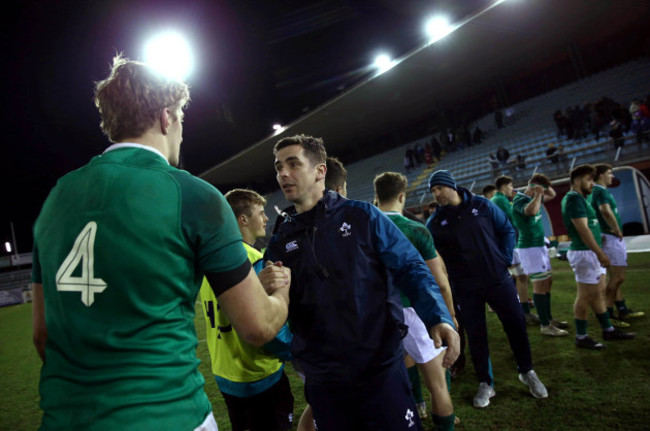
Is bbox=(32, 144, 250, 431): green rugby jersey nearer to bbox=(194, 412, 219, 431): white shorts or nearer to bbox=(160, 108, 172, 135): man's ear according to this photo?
bbox=(194, 412, 219, 431): white shorts

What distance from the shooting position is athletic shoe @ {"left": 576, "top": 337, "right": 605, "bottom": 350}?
4.43 meters

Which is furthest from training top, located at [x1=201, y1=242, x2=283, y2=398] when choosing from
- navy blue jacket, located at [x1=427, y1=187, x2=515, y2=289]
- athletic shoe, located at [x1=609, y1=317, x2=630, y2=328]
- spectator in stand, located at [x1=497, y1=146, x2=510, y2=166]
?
spectator in stand, located at [x1=497, y1=146, x2=510, y2=166]

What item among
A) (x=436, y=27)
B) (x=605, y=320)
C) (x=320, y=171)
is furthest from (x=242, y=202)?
(x=436, y=27)

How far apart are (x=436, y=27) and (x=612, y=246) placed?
13.2m

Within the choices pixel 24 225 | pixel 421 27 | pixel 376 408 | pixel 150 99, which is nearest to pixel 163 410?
pixel 150 99

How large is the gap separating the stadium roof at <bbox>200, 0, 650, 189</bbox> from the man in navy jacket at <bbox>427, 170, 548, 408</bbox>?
12.3 meters

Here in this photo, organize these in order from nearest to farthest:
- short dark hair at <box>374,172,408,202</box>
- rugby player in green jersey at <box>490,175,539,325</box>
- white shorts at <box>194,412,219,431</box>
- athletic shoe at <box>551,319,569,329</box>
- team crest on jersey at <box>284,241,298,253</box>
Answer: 1. white shorts at <box>194,412,219,431</box>
2. team crest on jersey at <box>284,241,298,253</box>
3. short dark hair at <box>374,172,408,202</box>
4. athletic shoe at <box>551,319,569,329</box>
5. rugby player in green jersey at <box>490,175,539,325</box>

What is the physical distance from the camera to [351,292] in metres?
1.94

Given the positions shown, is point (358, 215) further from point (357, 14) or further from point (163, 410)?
point (357, 14)

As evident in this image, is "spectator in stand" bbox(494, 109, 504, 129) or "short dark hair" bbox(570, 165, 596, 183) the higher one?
"spectator in stand" bbox(494, 109, 504, 129)

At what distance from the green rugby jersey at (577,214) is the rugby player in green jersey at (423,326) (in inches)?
110

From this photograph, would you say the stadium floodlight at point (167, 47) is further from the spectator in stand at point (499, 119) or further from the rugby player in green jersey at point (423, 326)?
the spectator in stand at point (499, 119)

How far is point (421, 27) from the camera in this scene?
1761cm

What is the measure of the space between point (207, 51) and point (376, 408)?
2022 centimetres
